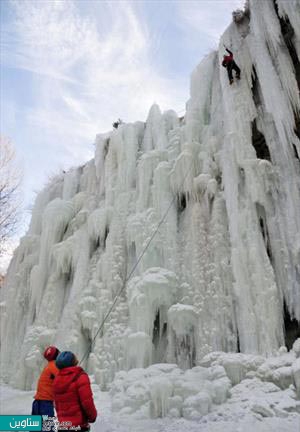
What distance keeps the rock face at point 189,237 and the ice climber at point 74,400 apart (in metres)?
3.67

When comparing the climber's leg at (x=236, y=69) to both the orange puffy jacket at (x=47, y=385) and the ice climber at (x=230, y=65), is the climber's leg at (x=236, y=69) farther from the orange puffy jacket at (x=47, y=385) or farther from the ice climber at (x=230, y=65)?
the orange puffy jacket at (x=47, y=385)

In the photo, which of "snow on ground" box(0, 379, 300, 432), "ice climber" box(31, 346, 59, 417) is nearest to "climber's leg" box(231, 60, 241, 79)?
"snow on ground" box(0, 379, 300, 432)

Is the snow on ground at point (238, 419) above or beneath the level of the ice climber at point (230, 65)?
beneath

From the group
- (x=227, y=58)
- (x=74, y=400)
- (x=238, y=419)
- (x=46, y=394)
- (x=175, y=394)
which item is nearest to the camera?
(x=74, y=400)

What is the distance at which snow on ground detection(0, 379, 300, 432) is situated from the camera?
4516 mm

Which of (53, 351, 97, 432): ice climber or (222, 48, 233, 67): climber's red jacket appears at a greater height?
(222, 48, 233, 67): climber's red jacket

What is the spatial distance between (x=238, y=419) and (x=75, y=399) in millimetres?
2803

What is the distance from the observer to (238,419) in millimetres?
4719

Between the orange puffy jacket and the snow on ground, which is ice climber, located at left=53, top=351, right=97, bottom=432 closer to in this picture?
the orange puffy jacket

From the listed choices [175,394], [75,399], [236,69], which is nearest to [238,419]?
[175,394]

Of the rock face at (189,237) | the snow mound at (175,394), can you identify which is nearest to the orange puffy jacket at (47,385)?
the snow mound at (175,394)

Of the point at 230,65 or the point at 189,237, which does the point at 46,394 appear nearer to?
the point at 189,237

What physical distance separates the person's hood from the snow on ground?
2510 mm

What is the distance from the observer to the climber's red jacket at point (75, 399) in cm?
275
